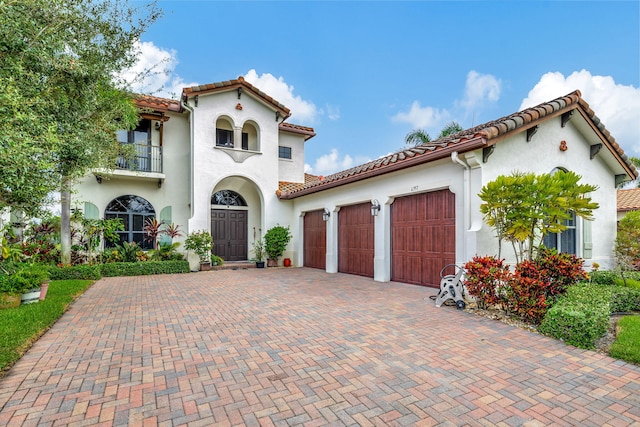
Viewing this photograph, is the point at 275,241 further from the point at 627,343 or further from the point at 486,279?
the point at 627,343

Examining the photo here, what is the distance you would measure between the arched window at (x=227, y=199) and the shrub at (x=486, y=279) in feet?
39.9

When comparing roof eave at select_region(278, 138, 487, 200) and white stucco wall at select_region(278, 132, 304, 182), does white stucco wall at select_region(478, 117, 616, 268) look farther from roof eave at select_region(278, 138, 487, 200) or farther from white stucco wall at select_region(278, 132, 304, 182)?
white stucco wall at select_region(278, 132, 304, 182)

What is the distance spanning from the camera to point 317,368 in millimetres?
3814

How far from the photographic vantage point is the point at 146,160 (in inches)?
553

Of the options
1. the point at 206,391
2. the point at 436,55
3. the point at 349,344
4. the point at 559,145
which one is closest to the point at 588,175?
the point at 559,145

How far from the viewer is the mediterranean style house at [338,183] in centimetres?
814

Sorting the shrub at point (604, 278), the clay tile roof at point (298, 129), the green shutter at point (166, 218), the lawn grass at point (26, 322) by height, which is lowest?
the lawn grass at point (26, 322)

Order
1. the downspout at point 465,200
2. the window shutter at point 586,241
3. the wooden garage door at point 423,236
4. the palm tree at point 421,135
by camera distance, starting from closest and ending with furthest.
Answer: the downspout at point 465,200, the wooden garage door at point 423,236, the window shutter at point 586,241, the palm tree at point 421,135

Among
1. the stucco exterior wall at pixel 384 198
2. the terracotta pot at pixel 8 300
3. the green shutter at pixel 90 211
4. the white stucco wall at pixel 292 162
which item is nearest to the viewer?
the terracotta pot at pixel 8 300

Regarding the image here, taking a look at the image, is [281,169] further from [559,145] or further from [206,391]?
[206,391]

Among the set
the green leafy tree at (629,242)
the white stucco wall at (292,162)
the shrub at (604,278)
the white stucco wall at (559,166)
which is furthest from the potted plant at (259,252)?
the green leafy tree at (629,242)

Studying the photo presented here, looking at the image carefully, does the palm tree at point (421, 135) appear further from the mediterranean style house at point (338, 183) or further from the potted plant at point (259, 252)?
the potted plant at point (259, 252)

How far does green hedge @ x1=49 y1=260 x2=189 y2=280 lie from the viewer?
10688mm

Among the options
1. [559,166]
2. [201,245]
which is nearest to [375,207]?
[559,166]
